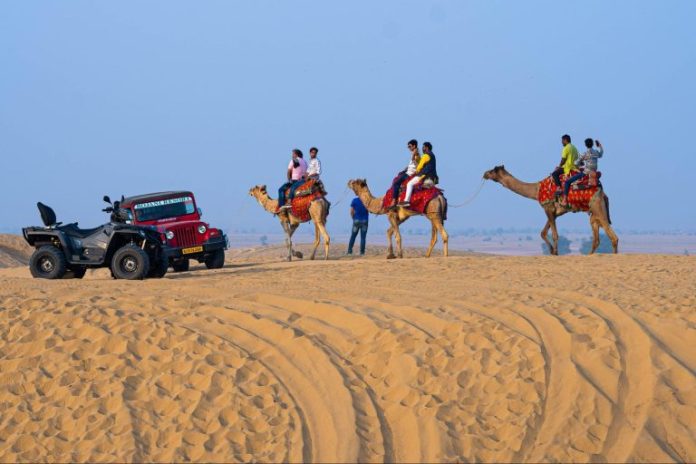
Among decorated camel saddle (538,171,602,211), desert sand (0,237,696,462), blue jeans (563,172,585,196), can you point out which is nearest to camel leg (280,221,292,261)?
decorated camel saddle (538,171,602,211)

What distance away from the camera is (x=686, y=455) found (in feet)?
29.3

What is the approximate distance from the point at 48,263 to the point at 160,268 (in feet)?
6.58

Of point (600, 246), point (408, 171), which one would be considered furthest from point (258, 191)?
point (600, 246)

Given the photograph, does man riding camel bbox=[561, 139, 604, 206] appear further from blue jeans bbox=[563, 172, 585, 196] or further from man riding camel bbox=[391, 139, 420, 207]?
man riding camel bbox=[391, 139, 420, 207]

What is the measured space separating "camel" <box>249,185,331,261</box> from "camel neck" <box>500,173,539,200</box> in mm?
4561

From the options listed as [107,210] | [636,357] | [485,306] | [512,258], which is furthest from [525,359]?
[107,210]

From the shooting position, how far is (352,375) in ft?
35.0

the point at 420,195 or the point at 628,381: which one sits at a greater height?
the point at 420,195

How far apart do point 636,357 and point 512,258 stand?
9.68 m

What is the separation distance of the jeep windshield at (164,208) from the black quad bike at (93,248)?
3.23 meters

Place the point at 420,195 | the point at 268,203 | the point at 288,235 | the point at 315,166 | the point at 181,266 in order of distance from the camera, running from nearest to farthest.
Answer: the point at 181,266 → the point at 420,195 → the point at 315,166 → the point at 288,235 → the point at 268,203

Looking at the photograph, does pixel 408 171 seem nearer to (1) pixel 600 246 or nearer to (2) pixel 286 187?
(2) pixel 286 187

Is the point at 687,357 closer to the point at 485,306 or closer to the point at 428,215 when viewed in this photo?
the point at 485,306

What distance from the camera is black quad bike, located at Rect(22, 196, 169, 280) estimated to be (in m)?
17.7
